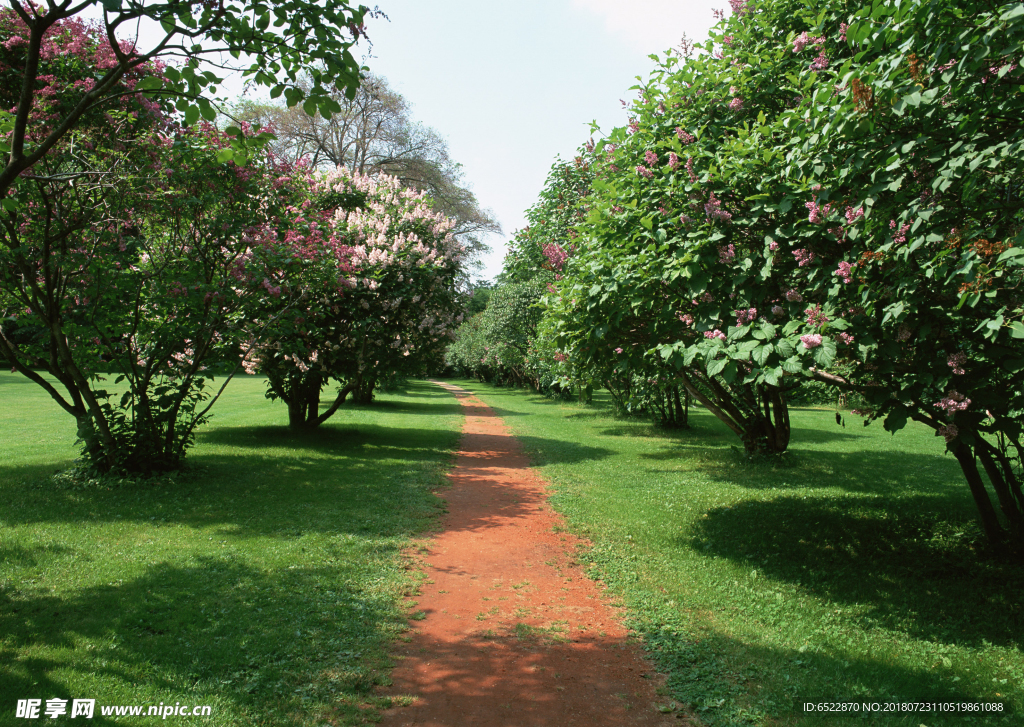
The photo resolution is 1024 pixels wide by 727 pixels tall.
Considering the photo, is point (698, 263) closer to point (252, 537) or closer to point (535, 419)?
point (252, 537)

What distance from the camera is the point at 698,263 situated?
520 cm

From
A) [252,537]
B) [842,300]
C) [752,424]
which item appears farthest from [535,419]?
[842,300]

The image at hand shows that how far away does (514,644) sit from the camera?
4.46m

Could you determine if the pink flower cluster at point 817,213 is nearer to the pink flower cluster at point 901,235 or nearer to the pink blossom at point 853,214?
the pink blossom at point 853,214

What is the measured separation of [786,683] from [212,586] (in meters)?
4.55

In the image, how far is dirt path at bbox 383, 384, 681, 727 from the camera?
3.58 meters

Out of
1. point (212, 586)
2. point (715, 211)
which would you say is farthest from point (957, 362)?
point (212, 586)

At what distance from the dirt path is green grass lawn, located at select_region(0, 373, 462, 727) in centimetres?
34

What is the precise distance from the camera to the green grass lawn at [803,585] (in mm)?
3908

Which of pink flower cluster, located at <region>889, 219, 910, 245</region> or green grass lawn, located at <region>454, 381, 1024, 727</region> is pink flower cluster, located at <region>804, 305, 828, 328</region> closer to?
pink flower cluster, located at <region>889, 219, 910, 245</region>

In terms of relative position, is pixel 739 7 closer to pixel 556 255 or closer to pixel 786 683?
pixel 556 255

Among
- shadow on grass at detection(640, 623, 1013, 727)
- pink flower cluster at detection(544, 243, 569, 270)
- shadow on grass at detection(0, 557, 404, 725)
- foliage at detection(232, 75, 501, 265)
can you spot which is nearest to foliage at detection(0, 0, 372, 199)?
shadow on grass at detection(0, 557, 404, 725)

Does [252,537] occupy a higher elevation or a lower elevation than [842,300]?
lower

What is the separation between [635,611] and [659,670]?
0.98m
